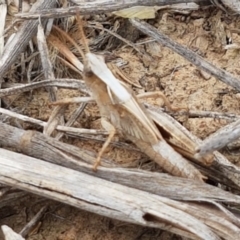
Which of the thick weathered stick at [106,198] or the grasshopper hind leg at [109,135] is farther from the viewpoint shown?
the grasshopper hind leg at [109,135]

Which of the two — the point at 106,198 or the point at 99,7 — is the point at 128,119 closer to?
the point at 106,198

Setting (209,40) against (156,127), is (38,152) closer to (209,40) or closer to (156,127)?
(156,127)

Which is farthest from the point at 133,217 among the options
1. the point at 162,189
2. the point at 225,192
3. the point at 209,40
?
the point at 209,40

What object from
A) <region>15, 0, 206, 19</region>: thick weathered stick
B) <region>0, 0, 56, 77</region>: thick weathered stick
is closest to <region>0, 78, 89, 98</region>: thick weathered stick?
<region>0, 0, 56, 77</region>: thick weathered stick

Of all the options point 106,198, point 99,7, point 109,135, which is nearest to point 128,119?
point 109,135

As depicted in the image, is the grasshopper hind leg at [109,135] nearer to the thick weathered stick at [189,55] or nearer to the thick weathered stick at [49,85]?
the thick weathered stick at [49,85]

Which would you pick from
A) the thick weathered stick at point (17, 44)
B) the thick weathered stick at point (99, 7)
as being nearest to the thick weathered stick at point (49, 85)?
the thick weathered stick at point (17, 44)

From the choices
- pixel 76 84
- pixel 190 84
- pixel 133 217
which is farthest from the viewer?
pixel 190 84
